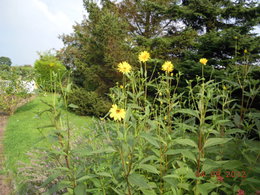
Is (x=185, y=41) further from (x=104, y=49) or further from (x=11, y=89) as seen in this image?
(x=11, y=89)

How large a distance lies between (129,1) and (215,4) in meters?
6.01

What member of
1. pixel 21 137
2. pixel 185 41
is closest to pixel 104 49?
pixel 185 41

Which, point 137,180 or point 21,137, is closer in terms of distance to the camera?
point 137,180

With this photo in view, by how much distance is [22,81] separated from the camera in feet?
22.6

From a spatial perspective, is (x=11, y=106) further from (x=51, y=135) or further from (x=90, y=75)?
(x=51, y=135)

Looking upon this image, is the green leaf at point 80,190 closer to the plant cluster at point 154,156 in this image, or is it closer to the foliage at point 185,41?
the plant cluster at point 154,156

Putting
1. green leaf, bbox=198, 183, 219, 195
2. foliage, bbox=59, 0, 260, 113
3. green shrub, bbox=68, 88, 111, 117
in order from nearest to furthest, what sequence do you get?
green leaf, bbox=198, 183, 219, 195, foliage, bbox=59, 0, 260, 113, green shrub, bbox=68, 88, 111, 117

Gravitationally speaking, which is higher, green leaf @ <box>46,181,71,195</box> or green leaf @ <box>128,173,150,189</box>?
green leaf @ <box>128,173,150,189</box>

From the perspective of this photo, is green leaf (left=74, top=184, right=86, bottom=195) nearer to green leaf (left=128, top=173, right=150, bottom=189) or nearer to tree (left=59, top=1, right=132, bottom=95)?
green leaf (left=128, top=173, right=150, bottom=189)

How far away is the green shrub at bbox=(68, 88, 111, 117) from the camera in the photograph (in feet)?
21.4

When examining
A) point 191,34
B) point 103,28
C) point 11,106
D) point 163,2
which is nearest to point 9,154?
point 11,106

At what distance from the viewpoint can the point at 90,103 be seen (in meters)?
6.77

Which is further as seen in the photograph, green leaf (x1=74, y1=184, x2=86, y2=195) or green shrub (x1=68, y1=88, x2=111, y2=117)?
green shrub (x1=68, y1=88, x2=111, y2=117)

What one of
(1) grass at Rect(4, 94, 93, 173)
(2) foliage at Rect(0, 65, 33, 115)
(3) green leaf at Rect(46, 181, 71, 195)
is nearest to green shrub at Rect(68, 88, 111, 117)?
(1) grass at Rect(4, 94, 93, 173)
